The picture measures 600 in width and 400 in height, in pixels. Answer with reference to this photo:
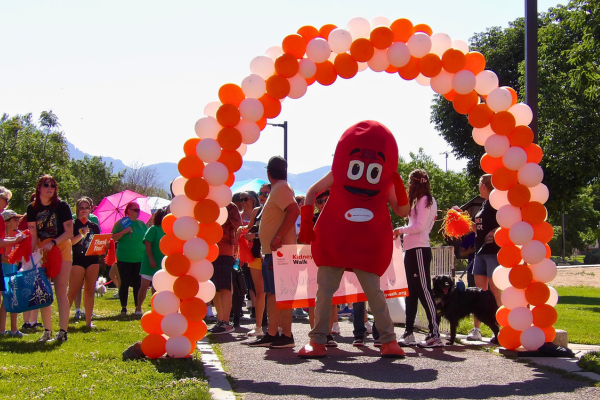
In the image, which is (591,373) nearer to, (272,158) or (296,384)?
(296,384)

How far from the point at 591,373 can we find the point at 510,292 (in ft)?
4.38

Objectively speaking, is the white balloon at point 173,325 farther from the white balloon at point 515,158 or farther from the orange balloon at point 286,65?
the white balloon at point 515,158

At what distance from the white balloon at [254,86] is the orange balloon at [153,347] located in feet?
8.64

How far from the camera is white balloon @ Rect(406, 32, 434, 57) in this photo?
6426 millimetres

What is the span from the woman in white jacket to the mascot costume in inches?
36.4

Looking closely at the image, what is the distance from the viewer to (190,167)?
6109mm

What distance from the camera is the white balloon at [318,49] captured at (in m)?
6.30

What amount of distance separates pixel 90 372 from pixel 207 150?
2328 mm

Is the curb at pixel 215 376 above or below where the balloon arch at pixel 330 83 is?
below

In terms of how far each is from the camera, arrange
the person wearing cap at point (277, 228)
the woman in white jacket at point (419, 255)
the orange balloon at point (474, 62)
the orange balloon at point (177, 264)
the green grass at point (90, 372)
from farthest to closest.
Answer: the woman in white jacket at point (419, 255) < the person wearing cap at point (277, 228) < the orange balloon at point (474, 62) < the orange balloon at point (177, 264) < the green grass at point (90, 372)

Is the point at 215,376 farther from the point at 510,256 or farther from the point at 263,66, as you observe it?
the point at 510,256

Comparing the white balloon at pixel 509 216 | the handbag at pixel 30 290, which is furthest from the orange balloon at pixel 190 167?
the white balloon at pixel 509 216

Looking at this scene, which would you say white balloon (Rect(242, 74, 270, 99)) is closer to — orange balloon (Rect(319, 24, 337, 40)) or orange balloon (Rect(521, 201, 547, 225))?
orange balloon (Rect(319, 24, 337, 40))

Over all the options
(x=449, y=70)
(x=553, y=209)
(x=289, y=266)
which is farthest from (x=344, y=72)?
(x=553, y=209)
